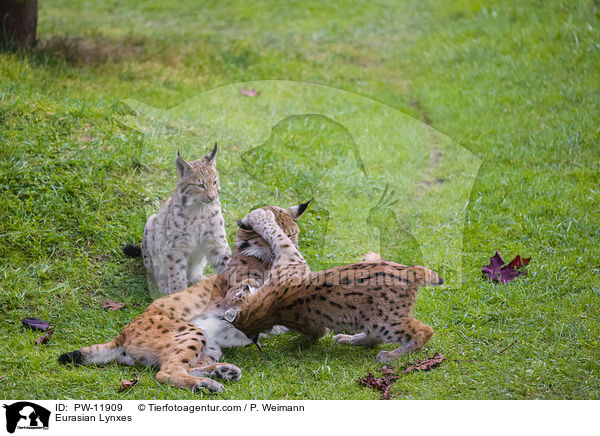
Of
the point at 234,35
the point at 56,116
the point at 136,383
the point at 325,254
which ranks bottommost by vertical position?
the point at 136,383

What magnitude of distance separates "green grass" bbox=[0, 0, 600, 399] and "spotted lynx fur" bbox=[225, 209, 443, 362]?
14 centimetres

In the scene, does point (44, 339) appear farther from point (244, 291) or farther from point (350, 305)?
point (350, 305)

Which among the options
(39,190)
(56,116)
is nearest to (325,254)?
(39,190)

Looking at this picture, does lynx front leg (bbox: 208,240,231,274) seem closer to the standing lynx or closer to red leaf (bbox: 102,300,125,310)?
the standing lynx

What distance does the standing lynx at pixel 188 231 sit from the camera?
5078 mm

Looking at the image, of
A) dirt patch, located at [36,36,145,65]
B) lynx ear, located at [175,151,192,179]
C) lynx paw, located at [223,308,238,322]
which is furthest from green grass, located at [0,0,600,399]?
lynx ear, located at [175,151,192,179]

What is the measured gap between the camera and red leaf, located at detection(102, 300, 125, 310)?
Result: 4.99 m

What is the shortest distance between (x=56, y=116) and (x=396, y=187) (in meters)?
3.33

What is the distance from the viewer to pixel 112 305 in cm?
502

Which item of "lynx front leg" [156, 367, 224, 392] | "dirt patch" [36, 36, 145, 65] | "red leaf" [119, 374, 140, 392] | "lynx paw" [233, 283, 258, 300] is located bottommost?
"red leaf" [119, 374, 140, 392]
